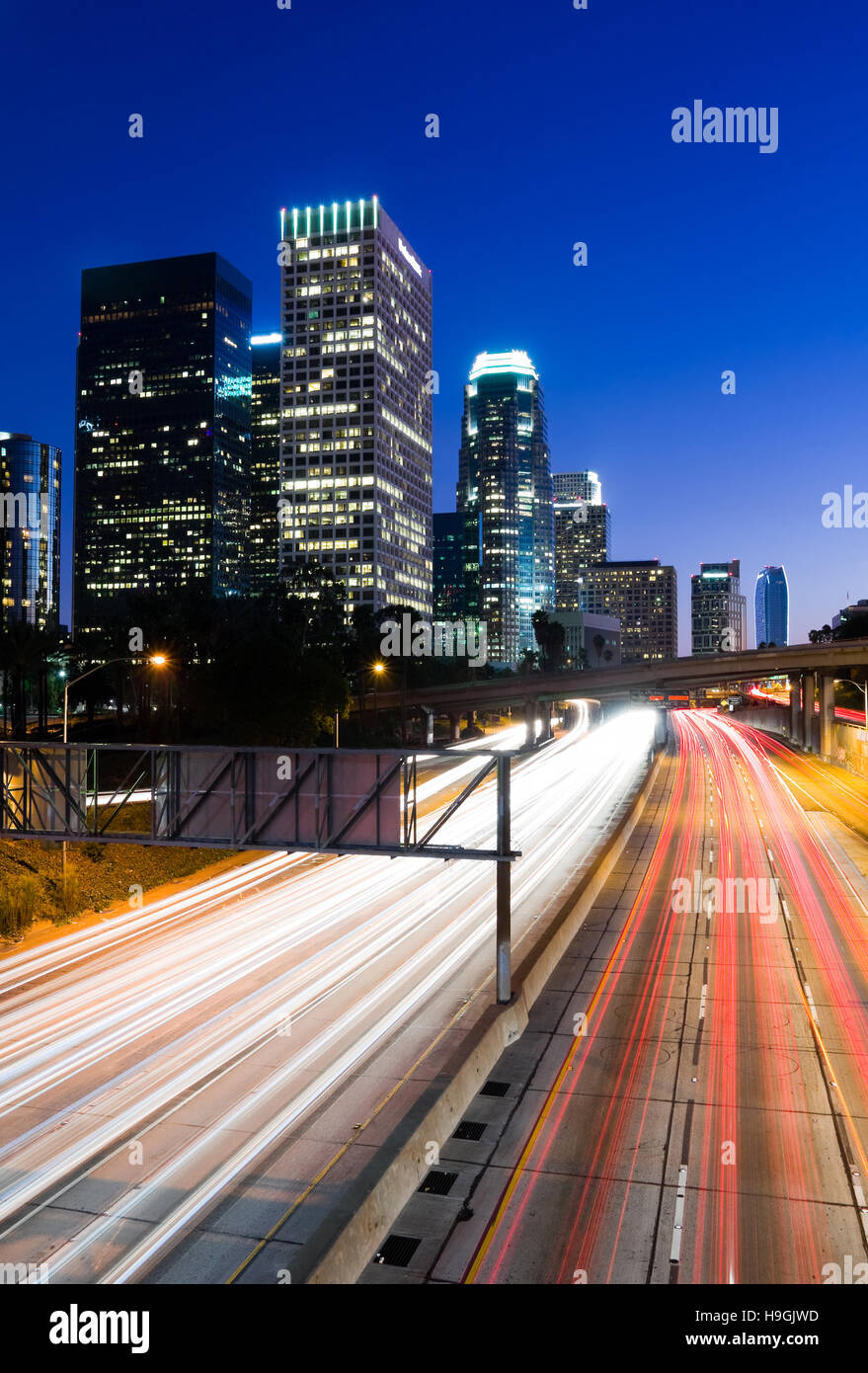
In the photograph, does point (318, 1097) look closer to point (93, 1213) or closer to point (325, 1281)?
point (93, 1213)

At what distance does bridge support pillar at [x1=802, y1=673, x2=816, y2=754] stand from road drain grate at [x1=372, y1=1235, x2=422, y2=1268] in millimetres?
96328

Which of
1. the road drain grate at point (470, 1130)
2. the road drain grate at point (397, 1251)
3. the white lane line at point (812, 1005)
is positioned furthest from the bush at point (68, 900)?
the white lane line at point (812, 1005)

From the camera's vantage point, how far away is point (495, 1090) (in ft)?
64.4

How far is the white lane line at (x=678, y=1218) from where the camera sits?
44.9ft

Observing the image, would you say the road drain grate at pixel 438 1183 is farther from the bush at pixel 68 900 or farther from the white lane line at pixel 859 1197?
the bush at pixel 68 900

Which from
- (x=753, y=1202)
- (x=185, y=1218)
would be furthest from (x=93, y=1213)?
(x=753, y=1202)

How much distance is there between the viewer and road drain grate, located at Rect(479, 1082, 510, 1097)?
63.6 feet

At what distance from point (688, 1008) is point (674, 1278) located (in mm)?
11717

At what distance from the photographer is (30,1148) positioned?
672 inches

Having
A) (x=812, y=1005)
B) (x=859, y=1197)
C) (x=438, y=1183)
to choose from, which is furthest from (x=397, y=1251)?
(x=812, y=1005)

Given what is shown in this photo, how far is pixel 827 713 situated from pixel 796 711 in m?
18.6

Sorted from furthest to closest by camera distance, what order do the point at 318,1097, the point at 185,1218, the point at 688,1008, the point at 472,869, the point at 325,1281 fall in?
the point at 472,869, the point at 688,1008, the point at 318,1097, the point at 185,1218, the point at 325,1281

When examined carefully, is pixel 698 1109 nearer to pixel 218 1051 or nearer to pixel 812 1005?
pixel 812 1005

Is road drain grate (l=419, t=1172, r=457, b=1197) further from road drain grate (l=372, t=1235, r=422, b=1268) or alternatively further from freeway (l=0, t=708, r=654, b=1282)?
freeway (l=0, t=708, r=654, b=1282)
